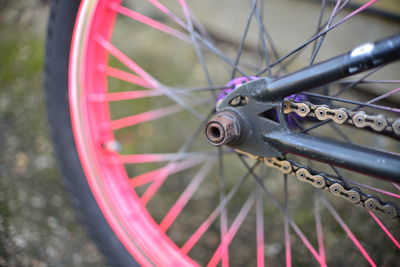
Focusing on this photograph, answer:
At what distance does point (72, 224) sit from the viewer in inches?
43.7

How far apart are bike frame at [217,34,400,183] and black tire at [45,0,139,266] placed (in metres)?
0.41

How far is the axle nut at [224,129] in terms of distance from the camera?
717mm

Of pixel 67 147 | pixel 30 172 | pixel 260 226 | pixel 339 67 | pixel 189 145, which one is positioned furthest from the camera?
pixel 189 145

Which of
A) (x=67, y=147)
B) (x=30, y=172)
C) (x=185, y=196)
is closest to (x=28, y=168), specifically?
(x=30, y=172)

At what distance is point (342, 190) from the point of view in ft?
2.34

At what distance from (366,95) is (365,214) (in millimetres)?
431

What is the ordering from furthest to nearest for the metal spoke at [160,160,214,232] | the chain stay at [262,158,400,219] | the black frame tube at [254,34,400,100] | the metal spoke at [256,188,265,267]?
the metal spoke at [160,160,214,232] → the metal spoke at [256,188,265,267] → the chain stay at [262,158,400,219] → the black frame tube at [254,34,400,100]

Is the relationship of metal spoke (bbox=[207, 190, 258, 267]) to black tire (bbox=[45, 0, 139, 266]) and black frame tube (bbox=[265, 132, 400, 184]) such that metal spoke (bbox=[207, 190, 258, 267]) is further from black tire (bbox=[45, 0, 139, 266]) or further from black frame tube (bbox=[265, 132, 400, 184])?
black frame tube (bbox=[265, 132, 400, 184])

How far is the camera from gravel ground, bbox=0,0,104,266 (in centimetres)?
104

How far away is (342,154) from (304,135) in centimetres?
8

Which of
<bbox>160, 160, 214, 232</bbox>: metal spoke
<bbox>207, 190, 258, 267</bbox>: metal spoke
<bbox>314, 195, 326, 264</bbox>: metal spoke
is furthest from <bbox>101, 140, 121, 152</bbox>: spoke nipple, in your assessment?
<bbox>314, 195, 326, 264</bbox>: metal spoke

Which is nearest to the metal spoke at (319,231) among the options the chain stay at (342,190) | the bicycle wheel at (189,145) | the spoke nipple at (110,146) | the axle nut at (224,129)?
the bicycle wheel at (189,145)

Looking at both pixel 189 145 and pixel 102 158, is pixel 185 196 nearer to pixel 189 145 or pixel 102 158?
pixel 189 145

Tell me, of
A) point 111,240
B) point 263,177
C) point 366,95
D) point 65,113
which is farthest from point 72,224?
point 366,95
